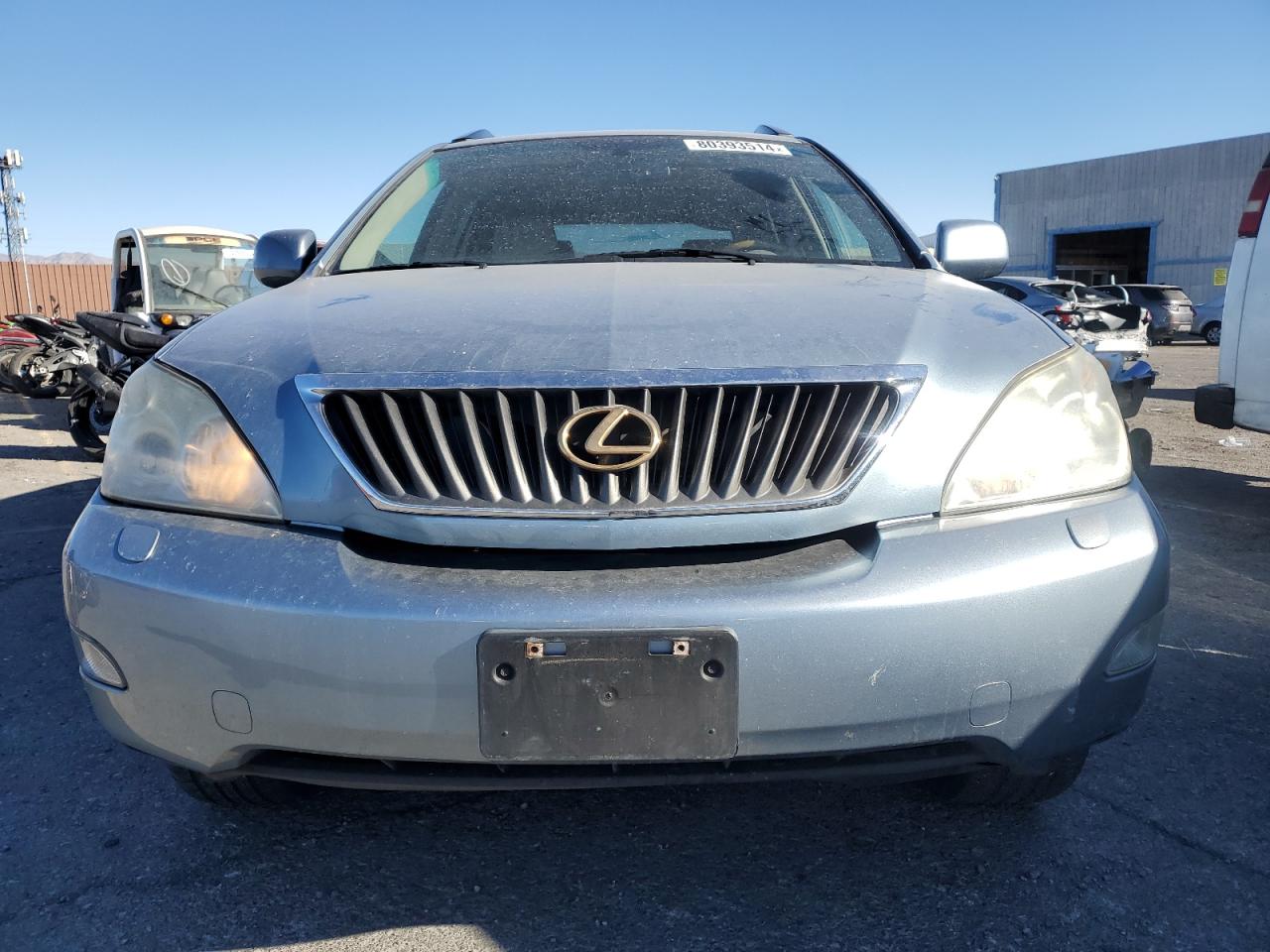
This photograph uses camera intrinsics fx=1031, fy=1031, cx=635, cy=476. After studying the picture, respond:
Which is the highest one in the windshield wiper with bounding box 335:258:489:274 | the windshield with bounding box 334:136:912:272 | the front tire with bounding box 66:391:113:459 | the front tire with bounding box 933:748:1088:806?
the windshield with bounding box 334:136:912:272

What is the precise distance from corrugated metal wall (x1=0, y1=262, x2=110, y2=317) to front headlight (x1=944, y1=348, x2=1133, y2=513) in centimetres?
3317

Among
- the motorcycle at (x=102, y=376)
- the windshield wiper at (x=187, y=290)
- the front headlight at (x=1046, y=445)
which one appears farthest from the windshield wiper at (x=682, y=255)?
the windshield wiper at (x=187, y=290)

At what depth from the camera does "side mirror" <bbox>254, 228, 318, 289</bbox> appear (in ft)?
9.41

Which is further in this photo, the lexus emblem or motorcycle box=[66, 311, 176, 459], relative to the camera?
motorcycle box=[66, 311, 176, 459]

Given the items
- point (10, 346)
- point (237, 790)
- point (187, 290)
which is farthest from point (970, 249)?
point (10, 346)

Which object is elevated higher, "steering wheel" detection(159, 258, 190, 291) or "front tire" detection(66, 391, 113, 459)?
"steering wheel" detection(159, 258, 190, 291)

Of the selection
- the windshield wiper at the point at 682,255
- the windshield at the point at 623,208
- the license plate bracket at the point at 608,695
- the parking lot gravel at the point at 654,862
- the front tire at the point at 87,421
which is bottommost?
the front tire at the point at 87,421

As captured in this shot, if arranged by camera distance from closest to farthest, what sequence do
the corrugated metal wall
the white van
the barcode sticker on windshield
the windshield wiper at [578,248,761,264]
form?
the windshield wiper at [578,248,761,264]
the barcode sticker on windshield
the white van
the corrugated metal wall

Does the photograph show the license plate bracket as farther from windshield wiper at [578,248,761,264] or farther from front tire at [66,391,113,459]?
front tire at [66,391,113,459]

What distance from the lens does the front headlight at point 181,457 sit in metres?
1.70

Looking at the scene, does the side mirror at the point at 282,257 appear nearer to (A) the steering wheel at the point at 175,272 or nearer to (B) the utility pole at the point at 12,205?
(A) the steering wheel at the point at 175,272

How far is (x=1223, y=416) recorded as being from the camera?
496cm

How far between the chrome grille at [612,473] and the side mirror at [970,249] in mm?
1283

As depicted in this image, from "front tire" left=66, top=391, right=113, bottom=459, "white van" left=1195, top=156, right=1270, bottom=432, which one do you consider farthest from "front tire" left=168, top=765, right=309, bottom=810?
"front tire" left=66, top=391, right=113, bottom=459
